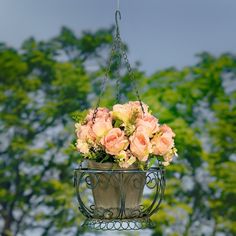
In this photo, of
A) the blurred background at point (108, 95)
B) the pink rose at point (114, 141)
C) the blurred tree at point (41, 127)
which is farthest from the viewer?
the blurred tree at point (41, 127)

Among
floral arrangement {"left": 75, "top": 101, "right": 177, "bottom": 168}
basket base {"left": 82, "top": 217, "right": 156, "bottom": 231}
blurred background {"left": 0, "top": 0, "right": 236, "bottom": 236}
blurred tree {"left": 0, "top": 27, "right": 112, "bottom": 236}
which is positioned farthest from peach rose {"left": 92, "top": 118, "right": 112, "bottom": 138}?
blurred tree {"left": 0, "top": 27, "right": 112, "bottom": 236}

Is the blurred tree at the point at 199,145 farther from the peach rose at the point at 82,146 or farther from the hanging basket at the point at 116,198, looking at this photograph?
the peach rose at the point at 82,146

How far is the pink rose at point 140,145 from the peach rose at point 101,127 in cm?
8

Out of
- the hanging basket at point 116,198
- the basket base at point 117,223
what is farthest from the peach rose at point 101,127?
the basket base at point 117,223

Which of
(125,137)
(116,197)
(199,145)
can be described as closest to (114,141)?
(125,137)

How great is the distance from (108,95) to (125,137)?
3.11 meters

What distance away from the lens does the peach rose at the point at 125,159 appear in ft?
5.94

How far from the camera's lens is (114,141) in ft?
5.94

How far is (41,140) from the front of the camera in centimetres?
492

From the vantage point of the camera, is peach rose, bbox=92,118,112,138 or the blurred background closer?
peach rose, bbox=92,118,112,138

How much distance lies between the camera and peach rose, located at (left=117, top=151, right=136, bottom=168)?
5.94ft

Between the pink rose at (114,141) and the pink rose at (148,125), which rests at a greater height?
the pink rose at (148,125)

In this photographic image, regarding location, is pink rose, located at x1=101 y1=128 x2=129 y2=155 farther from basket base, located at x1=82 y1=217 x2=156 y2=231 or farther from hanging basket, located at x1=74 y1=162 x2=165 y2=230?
basket base, located at x1=82 y1=217 x2=156 y2=231

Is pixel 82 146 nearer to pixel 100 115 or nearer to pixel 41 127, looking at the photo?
pixel 100 115
